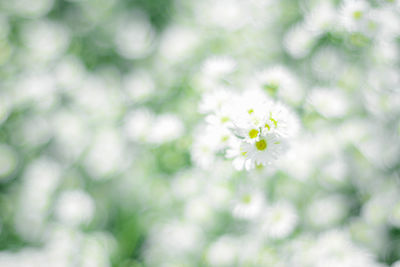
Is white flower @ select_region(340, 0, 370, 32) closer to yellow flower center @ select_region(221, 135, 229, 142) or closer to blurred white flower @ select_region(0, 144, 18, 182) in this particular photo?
yellow flower center @ select_region(221, 135, 229, 142)

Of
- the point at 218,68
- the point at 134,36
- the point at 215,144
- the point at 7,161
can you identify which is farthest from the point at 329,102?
the point at 7,161

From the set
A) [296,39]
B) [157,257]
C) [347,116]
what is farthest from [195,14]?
[157,257]

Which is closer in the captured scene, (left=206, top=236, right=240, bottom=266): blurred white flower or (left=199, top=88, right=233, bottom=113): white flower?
(left=199, top=88, right=233, bottom=113): white flower

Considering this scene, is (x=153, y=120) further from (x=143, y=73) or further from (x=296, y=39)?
(x=296, y=39)

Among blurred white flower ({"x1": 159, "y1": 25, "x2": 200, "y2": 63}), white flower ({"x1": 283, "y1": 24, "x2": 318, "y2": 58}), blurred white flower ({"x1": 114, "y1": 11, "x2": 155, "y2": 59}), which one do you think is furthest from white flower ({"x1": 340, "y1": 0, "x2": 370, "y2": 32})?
blurred white flower ({"x1": 114, "y1": 11, "x2": 155, "y2": 59})

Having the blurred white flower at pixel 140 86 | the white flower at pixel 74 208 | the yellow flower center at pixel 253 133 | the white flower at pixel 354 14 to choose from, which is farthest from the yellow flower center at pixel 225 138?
the white flower at pixel 74 208

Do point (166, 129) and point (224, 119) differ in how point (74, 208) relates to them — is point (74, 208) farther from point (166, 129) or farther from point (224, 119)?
point (224, 119)

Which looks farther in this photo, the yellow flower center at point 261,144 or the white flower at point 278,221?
the white flower at point 278,221

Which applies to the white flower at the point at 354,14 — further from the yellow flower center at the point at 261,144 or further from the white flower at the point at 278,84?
the yellow flower center at the point at 261,144
